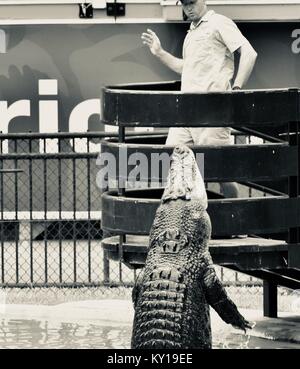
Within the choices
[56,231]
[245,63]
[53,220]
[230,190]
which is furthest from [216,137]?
[56,231]

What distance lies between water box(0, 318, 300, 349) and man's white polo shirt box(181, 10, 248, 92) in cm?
186

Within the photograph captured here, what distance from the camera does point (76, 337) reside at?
479 inches

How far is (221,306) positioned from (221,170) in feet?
5.19

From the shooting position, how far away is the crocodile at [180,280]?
886cm

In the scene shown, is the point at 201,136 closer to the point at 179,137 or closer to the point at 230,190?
the point at 179,137

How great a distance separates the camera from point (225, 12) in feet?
57.3

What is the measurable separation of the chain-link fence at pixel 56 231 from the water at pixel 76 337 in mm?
1523

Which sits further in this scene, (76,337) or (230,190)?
(76,337)

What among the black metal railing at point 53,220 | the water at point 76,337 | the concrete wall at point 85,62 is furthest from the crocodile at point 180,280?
the concrete wall at point 85,62

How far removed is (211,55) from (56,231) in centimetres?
511

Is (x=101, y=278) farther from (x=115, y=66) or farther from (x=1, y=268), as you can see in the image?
(x=115, y=66)

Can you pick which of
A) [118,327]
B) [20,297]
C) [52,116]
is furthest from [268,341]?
[52,116]

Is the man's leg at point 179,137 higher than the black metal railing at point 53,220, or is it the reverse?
the man's leg at point 179,137

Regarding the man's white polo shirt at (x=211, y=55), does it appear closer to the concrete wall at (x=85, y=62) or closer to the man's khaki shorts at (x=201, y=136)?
the man's khaki shorts at (x=201, y=136)
